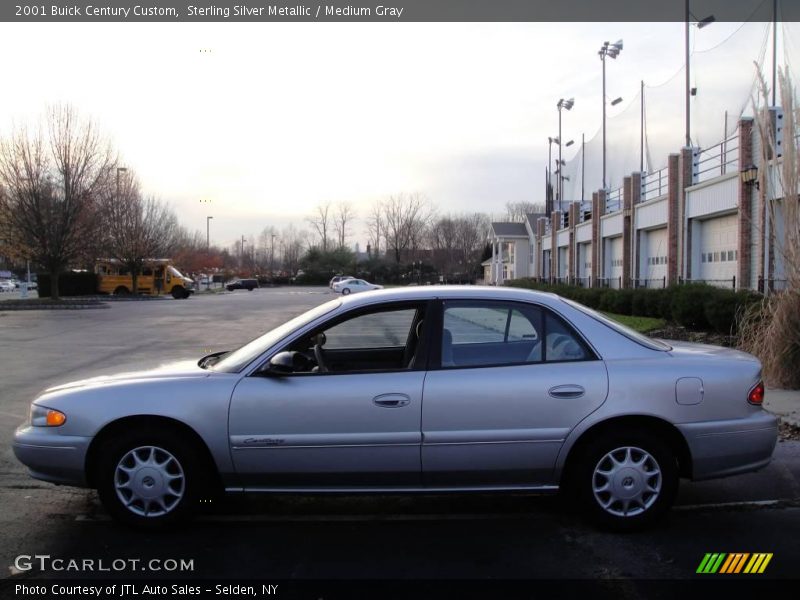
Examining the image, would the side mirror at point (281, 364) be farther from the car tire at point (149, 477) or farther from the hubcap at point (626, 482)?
the hubcap at point (626, 482)

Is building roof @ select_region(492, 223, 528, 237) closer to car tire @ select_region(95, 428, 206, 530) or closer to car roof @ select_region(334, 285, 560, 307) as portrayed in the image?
car roof @ select_region(334, 285, 560, 307)

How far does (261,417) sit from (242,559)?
83cm

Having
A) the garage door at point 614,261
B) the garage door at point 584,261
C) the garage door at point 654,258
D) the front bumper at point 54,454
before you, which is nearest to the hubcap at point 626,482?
the front bumper at point 54,454

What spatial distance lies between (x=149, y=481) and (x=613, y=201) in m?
34.9

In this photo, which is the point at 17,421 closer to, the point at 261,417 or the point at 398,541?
the point at 261,417

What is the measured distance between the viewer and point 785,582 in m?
3.67

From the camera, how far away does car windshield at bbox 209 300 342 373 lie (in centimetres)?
450

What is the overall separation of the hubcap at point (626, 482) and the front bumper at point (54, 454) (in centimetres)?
327

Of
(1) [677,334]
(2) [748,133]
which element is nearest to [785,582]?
(1) [677,334]

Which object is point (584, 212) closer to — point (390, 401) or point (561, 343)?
point (561, 343)

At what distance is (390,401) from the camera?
13.9 ft

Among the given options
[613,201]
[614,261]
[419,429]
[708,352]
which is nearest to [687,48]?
[613,201]

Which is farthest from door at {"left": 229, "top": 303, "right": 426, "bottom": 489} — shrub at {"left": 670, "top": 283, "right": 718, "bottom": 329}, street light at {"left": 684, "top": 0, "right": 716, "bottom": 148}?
street light at {"left": 684, "top": 0, "right": 716, "bottom": 148}

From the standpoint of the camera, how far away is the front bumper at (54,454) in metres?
4.33
